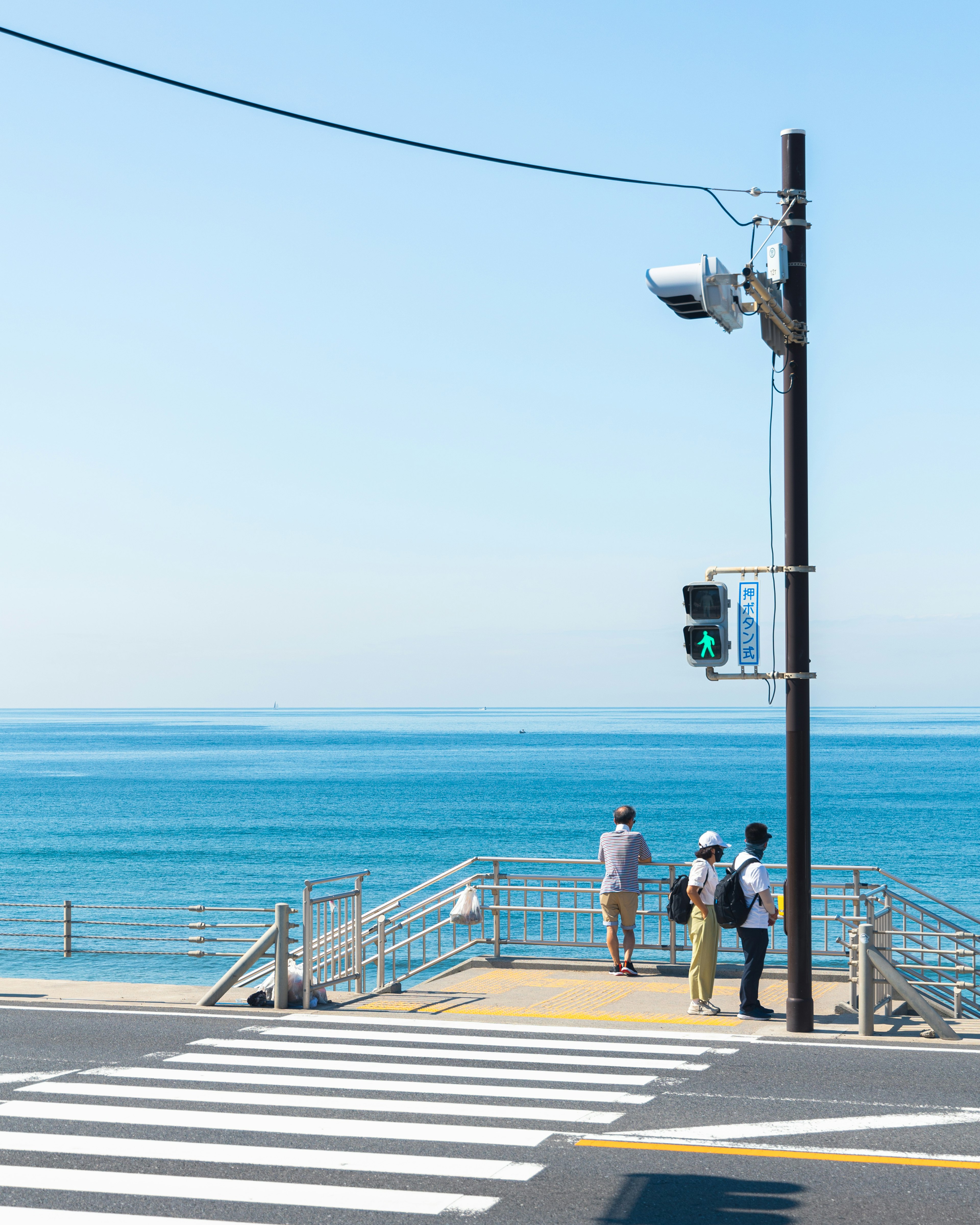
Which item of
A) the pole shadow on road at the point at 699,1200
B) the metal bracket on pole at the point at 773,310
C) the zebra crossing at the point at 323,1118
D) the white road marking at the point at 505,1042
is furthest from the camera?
the white road marking at the point at 505,1042

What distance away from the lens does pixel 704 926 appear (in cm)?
1266

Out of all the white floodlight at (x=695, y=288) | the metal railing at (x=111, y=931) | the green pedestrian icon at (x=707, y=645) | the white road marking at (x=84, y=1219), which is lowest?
the metal railing at (x=111, y=931)

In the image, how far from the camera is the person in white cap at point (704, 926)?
41.4 ft

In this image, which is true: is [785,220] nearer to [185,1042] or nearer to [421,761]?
[185,1042]

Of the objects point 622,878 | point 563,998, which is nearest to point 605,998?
point 563,998

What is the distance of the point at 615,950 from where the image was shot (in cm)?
1479

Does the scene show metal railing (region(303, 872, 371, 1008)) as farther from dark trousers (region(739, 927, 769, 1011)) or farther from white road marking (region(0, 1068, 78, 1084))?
dark trousers (region(739, 927, 769, 1011))

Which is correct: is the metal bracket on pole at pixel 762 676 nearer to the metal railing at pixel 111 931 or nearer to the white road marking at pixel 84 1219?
the white road marking at pixel 84 1219

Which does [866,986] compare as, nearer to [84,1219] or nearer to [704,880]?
[704,880]

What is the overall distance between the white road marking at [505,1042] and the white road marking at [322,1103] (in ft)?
7.20

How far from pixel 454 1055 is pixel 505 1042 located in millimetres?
722

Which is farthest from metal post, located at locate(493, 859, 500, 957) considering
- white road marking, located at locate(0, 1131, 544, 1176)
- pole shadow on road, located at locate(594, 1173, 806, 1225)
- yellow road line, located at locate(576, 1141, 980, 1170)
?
pole shadow on road, located at locate(594, 1173, 806, 1225)

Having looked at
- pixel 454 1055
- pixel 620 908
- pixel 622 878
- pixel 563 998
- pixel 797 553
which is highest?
pixel 797 553

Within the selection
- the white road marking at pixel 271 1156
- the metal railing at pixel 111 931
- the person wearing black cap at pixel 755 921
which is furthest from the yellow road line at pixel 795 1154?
the metal railing at pixel 111 931
